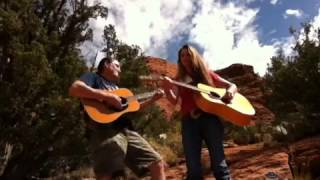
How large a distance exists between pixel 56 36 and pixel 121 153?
7.84 m

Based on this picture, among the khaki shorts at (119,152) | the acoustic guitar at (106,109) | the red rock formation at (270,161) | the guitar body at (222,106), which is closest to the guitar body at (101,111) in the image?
the acoustic guitar at (106,109)

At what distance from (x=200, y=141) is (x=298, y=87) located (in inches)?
401

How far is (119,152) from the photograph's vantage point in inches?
186

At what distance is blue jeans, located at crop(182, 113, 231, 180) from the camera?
195 inches

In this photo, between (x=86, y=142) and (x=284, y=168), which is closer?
(x=284, y=168)

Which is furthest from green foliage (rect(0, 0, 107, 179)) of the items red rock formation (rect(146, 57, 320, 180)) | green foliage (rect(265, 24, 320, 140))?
green foliage (rect(265, 24, 320, 140))

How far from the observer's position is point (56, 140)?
11555 mm

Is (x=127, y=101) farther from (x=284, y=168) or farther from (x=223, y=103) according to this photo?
(x=284, y=168)

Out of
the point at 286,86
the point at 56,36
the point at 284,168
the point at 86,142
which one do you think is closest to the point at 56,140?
the point at 86,142

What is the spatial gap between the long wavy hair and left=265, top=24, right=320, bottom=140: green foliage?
7859 mm

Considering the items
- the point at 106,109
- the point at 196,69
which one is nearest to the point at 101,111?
the point at 106,109

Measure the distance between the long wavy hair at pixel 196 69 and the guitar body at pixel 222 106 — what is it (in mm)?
82

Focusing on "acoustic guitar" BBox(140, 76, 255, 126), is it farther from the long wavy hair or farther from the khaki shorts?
the khaki shorts

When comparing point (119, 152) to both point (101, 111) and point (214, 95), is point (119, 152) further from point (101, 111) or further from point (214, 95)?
point (214, 95)
